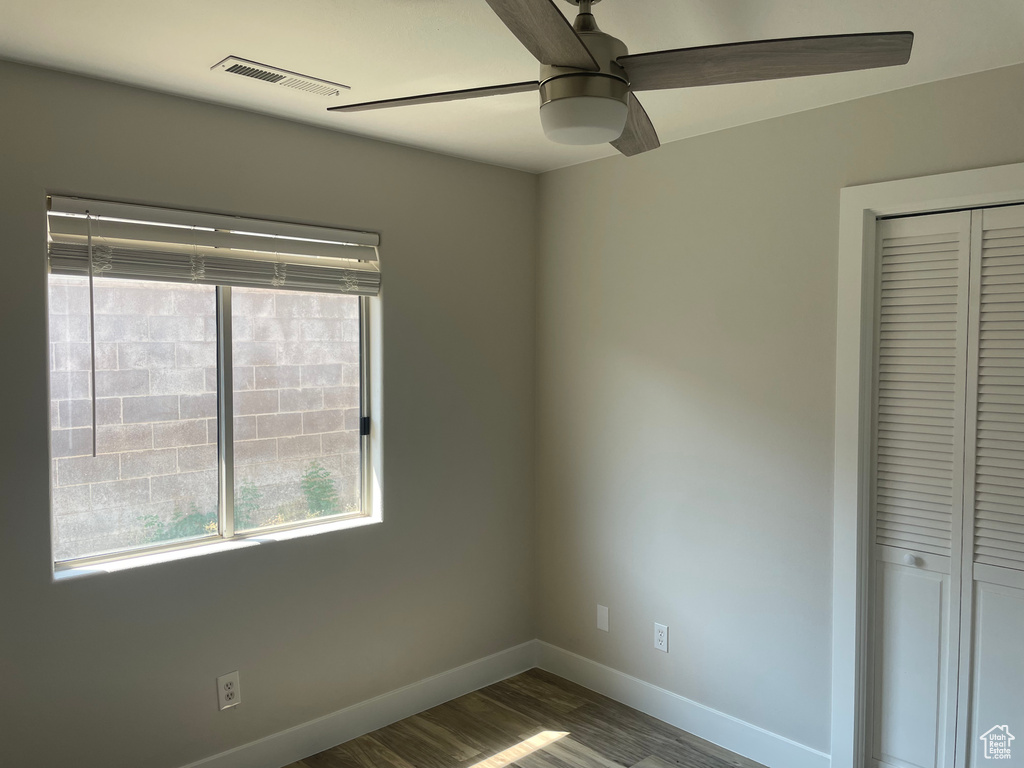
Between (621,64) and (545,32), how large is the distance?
24 cm

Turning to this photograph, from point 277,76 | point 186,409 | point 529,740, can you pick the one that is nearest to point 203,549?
point 186,409

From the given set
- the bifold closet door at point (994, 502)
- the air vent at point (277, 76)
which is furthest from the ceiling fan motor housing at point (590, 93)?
the bifold closet door at point (994, 502)

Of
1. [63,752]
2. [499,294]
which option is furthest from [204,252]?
[63,752]

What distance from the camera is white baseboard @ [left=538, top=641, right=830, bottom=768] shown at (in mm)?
2658

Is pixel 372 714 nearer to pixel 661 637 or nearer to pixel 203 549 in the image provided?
pixel 203 549

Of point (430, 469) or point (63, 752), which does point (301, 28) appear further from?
point (63, 752)

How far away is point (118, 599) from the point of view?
2.31 m

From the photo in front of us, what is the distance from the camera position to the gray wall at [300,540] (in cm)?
215

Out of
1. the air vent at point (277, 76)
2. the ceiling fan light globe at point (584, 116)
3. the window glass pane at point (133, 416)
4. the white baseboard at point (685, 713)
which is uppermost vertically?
the air vent at point (277, 76)

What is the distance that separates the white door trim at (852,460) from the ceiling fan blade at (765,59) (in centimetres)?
126

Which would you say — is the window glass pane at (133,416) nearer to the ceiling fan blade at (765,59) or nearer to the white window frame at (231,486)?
the white window frame at (231,486)

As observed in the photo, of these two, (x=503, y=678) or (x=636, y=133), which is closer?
(x=636, y=133)

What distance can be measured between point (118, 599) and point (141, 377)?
2.37ft

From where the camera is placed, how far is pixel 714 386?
9.39ft
